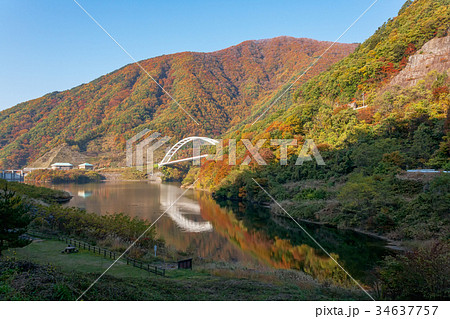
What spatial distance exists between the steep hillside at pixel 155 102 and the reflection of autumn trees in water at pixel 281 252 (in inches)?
2854

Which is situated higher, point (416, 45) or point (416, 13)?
point (416, 13)

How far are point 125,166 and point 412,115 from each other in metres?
69.8

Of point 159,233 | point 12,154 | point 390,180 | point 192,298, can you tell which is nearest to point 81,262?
point 192,298

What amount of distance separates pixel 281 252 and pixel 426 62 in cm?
2895

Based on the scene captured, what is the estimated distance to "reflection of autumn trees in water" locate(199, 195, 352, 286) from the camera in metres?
13.8

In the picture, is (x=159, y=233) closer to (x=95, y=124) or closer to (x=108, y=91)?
(x=95, y=124)

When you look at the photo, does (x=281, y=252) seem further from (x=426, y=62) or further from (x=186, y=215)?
(x=426, y=62)

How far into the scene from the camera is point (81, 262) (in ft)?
38.6

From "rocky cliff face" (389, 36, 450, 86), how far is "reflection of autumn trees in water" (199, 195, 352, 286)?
2480 centimetres

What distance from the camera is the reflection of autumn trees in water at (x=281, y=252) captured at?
13.8 m

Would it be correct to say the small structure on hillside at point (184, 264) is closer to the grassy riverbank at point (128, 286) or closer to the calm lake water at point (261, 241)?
the grassy riverbank at point (128, 286)

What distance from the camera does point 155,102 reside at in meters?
125

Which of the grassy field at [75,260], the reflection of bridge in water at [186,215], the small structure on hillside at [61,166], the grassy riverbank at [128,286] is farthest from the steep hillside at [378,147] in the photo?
the small structure on hillside at [61,166]

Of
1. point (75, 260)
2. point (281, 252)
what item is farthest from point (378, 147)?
point (75, 260)
